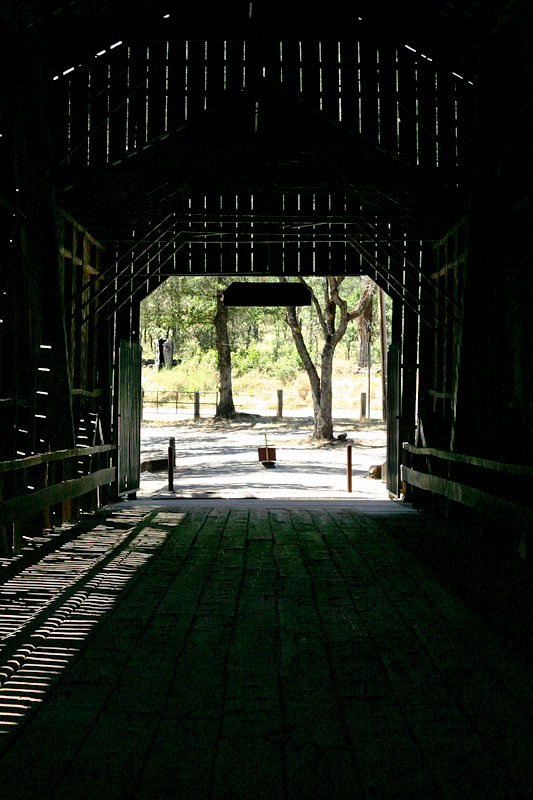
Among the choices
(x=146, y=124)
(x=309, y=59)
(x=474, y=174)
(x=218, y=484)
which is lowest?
(x=218, y=484)

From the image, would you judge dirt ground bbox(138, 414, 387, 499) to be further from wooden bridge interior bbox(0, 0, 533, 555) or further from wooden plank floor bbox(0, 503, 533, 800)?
wooden plank floor bbox(0, 503, 533, 800)

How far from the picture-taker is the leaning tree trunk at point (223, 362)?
142ft

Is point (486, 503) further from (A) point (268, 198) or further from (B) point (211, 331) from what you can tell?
(B) point (211, 331)

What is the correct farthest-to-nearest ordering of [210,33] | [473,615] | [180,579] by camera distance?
[210,33] < [180,579] < [473,615]

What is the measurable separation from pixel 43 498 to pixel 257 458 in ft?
67.3

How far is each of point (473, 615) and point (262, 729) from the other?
2.45m

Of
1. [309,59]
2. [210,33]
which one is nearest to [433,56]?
[309,59]

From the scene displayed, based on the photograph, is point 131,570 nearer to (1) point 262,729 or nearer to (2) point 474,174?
(1) point 262,729

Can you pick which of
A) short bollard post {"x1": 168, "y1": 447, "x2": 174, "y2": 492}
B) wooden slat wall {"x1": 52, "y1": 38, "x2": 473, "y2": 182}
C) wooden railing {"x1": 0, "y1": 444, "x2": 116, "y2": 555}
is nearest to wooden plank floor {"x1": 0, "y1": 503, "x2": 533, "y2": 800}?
wooden railing {"x1": 0, "y1": 444, "x2": 116, "y2": 555}

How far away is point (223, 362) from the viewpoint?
43.7 metres

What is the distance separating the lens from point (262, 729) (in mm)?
3727

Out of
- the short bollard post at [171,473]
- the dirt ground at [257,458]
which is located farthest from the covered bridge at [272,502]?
the dirt ground at [257,458]

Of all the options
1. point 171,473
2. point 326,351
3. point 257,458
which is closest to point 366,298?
point 326,351

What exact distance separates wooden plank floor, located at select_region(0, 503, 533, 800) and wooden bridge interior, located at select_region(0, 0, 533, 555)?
150cm
